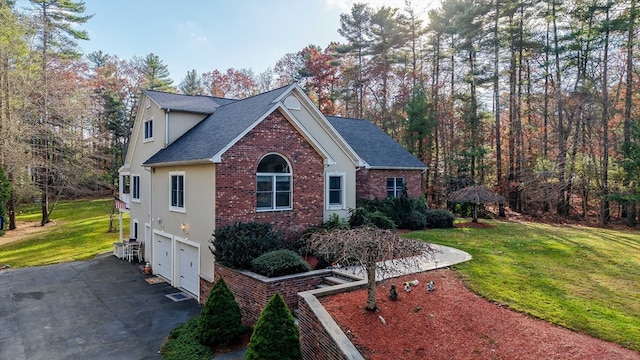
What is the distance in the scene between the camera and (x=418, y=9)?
1312 inches

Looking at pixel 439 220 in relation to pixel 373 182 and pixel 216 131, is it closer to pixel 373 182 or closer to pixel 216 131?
pixel 373 182

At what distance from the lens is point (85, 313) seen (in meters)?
11.6

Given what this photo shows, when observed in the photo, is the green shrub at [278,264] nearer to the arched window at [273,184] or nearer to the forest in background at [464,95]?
the arched window at [273,184]

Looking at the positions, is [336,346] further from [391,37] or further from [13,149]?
[391,37]

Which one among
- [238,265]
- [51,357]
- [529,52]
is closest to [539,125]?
[529,52]

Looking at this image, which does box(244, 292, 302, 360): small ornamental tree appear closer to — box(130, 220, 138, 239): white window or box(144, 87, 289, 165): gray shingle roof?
box(144, 87, 289, 165): gray shingle roof

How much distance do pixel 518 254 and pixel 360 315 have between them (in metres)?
8.19

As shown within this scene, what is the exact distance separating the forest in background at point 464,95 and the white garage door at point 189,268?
15923 mm

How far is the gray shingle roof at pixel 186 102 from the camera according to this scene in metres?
15.9

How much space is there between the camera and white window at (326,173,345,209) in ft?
52.2

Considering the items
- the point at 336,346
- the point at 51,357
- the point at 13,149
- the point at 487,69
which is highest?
the point at 487,69

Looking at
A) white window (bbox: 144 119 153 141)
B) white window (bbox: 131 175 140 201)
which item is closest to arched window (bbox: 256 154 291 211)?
white window (bbox: 144 119 153 141)

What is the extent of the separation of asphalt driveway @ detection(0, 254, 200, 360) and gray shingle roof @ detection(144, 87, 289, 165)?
16.3 ft

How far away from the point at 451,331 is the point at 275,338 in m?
3.39
